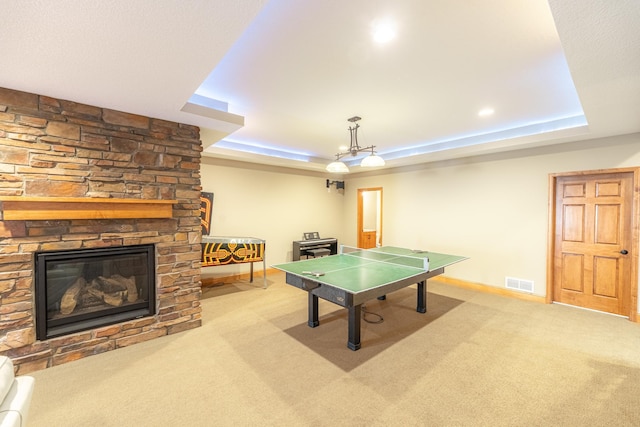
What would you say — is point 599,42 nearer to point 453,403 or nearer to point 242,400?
point 453,403

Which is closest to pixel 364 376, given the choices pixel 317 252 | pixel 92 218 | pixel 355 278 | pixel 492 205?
pixel 355 278

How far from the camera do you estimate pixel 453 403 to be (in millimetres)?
2059

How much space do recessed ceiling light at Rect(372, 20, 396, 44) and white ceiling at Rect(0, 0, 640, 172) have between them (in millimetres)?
50

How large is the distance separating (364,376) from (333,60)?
2762 millimetres

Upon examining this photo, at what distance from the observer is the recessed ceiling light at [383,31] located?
1.85m

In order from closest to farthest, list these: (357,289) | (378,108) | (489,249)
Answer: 1. (357,289)
2. (378,108)
3. (489,249)

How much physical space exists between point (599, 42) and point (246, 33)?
7.42ft

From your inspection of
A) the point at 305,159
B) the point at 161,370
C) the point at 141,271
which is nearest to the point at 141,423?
the point at 161,370

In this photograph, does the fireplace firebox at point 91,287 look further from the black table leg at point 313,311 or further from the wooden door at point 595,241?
the wooden door at point 595,241

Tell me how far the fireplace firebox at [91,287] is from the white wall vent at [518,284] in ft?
17.7

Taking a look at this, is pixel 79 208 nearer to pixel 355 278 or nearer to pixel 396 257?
pixel 355 278

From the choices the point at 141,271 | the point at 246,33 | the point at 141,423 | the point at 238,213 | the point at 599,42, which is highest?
the point at 246,33

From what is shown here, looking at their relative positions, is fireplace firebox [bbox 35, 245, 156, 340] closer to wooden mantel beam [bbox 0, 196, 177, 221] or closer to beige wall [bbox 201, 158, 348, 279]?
wooden mantel beam [bbox 0, 196, 177, 221]

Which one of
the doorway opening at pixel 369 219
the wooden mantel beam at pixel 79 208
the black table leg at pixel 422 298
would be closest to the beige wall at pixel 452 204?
the doorway opening at pixel 369 219
